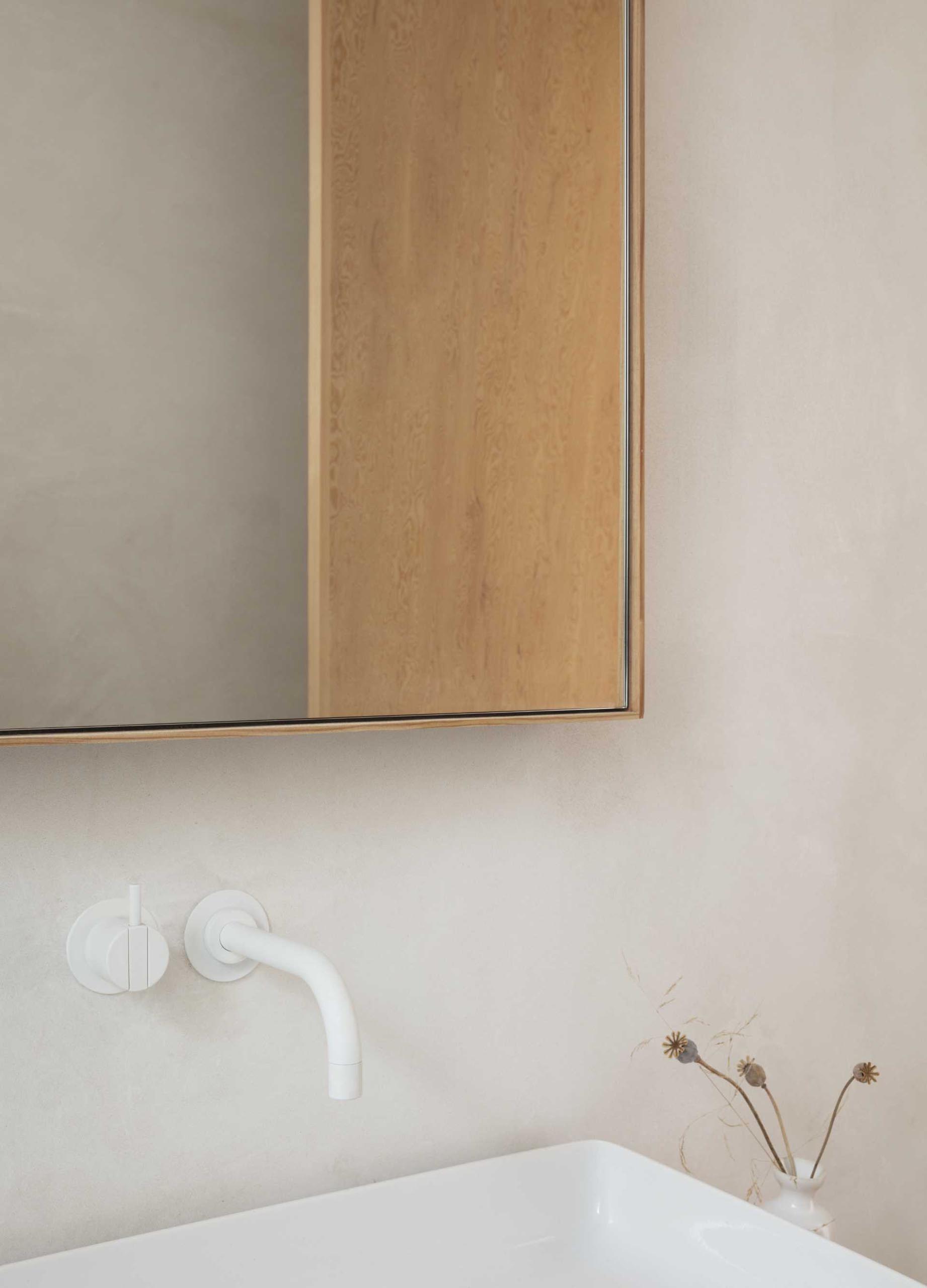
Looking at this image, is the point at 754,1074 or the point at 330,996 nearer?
the point at 330,996

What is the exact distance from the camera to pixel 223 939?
0.93 m

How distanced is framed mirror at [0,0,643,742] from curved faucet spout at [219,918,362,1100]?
0.17 metres

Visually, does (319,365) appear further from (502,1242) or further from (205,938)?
(502,1242)

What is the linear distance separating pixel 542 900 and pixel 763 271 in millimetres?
753

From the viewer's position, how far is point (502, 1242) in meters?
1.03

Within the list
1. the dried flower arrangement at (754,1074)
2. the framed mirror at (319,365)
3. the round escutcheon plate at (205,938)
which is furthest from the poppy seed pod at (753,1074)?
the round escutcheon plate at (205,938)

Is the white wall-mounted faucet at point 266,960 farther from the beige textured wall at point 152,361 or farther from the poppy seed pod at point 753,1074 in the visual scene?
the poppy seed pod at point 753,1074

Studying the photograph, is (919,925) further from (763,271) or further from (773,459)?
(763,271)

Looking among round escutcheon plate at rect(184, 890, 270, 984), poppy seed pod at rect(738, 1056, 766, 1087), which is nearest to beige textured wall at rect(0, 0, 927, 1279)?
round escutcheon plate at rect(184, 890, 270, 984)

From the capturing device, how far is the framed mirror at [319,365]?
2.73 ft

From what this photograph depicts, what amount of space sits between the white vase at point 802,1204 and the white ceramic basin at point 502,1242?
0.51 feet

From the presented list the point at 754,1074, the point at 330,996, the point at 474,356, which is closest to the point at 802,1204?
the point at 754,1074

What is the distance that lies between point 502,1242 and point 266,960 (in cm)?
38

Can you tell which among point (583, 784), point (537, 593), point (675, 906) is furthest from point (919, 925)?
point (537, 593)
